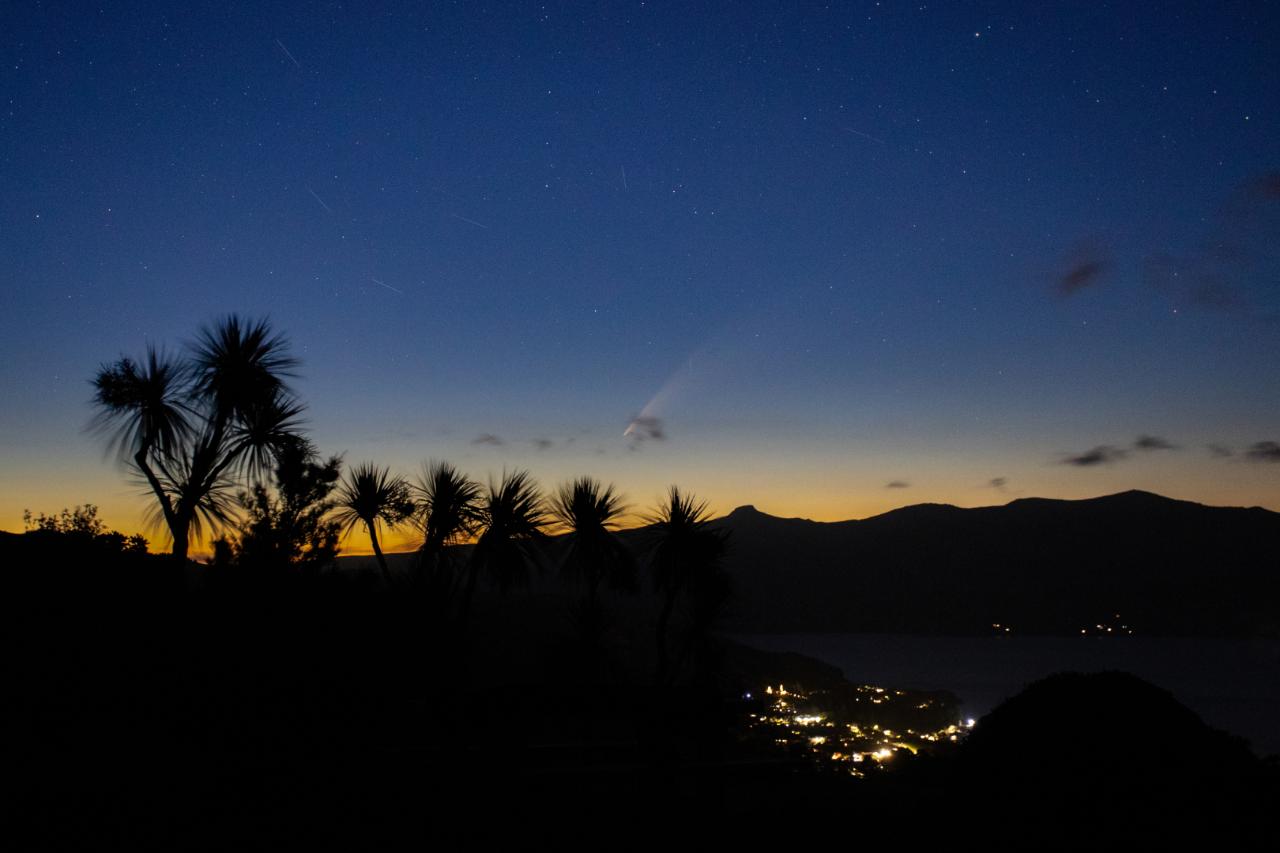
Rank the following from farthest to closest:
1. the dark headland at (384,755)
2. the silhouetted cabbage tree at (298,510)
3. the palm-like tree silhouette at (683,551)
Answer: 1. the palm-like tree silhouette at (683,551)
2. the silhouetted cabbage tree at (298,510)
3. the dark headland at (384,755)

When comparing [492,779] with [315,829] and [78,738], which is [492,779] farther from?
[78,738]

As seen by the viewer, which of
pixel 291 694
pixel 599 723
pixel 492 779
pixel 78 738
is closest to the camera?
pixel 78 738

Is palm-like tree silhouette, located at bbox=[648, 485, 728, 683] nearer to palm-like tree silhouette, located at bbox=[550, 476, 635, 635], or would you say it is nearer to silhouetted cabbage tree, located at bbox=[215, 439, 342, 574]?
palm-like tree silhouette, located at bbox=[550, 476, 635, 635]

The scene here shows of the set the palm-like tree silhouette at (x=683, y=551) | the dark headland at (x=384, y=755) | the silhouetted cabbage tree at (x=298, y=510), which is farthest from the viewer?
the palm-like tree silhouette at (x=683, y=551)

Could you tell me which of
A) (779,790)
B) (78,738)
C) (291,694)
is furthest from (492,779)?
(779,790)

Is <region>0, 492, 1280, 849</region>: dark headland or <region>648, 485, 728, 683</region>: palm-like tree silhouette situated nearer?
<region>0, 492, 1280, 849</region>: dark headland

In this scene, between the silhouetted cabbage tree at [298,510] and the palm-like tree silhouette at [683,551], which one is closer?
the silhouetted cabbage tree at [298,510]

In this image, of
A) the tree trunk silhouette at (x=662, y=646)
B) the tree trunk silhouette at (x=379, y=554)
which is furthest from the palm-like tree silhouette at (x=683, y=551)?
the tree trunk silhouette at (x=379, y=554)

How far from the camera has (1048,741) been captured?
533 cm

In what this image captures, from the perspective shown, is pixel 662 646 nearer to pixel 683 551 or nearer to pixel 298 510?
pixel 683 551

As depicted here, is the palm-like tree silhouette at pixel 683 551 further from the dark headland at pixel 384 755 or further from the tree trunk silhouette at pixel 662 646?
the dark headland at pixel 384 755

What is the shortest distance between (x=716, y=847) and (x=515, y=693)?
1993 millimetres

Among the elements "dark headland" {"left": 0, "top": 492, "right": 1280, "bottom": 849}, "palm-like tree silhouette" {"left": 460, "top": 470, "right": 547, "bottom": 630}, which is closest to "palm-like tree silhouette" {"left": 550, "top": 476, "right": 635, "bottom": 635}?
"palm-like tree silhouette" {"left": 460, "top": 470, "right": 547, "bottom": 630}

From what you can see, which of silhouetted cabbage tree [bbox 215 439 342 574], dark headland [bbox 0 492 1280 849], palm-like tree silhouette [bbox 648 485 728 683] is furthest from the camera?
palm-like tree silhouette [bbox 648 485 728 683]
